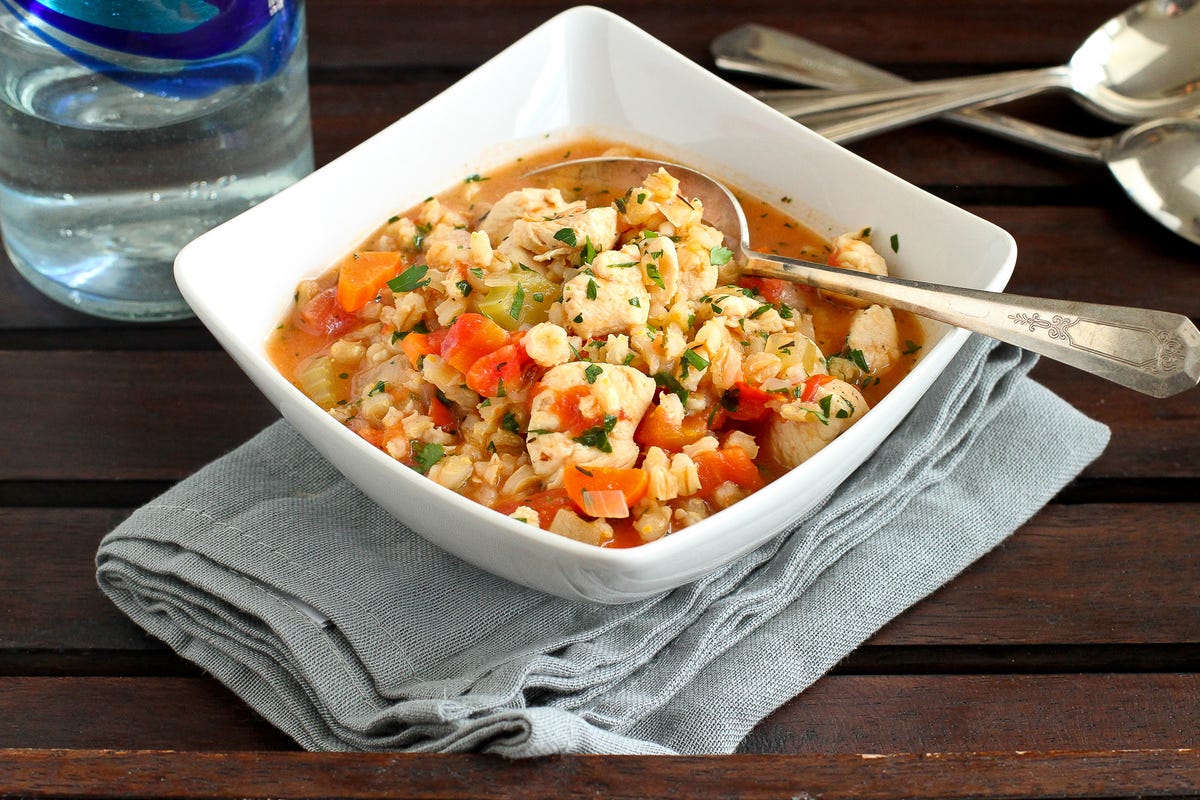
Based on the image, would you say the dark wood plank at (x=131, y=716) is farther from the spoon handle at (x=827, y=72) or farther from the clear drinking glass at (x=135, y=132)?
the spoon handle at (x=827, y=72)

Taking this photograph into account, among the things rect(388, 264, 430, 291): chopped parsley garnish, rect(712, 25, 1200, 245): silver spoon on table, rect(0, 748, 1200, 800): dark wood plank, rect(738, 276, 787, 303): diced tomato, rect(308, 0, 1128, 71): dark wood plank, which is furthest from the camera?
rect(308, 0, 1128, 71): dark wood plank

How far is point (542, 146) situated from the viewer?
130 inches

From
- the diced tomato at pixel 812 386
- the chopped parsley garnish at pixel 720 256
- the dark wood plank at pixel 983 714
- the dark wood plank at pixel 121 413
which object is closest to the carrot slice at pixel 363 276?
the dark wood plank at pixel 121 413

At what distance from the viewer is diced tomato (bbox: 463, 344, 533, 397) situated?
2438 millimetres

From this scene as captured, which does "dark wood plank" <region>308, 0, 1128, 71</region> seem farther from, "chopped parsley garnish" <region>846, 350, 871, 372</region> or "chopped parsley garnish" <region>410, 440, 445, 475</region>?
"chopped parsley garnish" <region>410, 440, 445, 475</region>

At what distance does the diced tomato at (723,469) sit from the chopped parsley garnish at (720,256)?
48 cm

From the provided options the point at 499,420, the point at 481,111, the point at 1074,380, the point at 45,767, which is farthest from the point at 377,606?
the point at 1074,380

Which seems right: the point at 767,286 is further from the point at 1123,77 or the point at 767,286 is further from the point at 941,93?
the point at 1123,77

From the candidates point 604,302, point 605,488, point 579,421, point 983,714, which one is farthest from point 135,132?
point 983,714

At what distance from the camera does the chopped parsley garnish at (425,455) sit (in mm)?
2428

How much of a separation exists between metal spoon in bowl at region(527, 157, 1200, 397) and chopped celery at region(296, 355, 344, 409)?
94 cm

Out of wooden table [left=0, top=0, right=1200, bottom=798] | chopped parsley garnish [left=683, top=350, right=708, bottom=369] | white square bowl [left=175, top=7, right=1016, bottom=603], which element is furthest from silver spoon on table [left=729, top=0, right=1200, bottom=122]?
chopped parsley garnish [left=683, top=350, right=708, bottom=369]

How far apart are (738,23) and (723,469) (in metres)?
2.21

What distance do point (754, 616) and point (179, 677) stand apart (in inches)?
44.2
